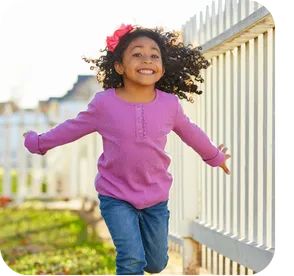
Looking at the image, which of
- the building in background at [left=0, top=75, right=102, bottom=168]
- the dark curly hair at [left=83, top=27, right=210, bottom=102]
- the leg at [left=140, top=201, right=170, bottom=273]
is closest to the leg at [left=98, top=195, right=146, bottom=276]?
the leg at [left=140, top=201, right=170, bottom=273]

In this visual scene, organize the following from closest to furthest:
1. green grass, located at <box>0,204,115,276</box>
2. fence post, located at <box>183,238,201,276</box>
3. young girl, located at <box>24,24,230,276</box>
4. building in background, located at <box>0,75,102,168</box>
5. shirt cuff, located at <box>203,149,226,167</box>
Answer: young girl, located at <box>24,24,230,276</box> → shirt cuff, located at <box>203,149,226,167</box> → fence post, located at <box>183,238,201,276</box> → green grass, located at <box>0,204,115,276</box> → building in background, located at <box>0,75,102,168</box>

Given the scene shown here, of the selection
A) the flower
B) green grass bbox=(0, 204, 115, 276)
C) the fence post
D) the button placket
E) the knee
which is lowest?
green grass bbox=(0, 204, 115, 276)

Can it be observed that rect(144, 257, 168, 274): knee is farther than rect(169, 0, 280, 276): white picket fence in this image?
Yes

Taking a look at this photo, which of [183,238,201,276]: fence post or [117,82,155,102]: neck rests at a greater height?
[117,82,155,102]: neck

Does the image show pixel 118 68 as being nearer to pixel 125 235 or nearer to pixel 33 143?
pixel 33 143

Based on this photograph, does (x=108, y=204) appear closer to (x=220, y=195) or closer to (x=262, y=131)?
(x=262, y=131)

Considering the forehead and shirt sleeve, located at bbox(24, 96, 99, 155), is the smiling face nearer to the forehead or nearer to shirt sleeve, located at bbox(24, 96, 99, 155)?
the forehead

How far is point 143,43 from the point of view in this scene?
161 inches

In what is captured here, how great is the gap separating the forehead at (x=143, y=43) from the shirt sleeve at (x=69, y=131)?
35cm

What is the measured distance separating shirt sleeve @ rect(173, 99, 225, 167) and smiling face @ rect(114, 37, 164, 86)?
26 cm

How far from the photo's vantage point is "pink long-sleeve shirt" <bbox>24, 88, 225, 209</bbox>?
3986 millimetres

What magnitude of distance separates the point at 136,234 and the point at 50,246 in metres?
4.02
